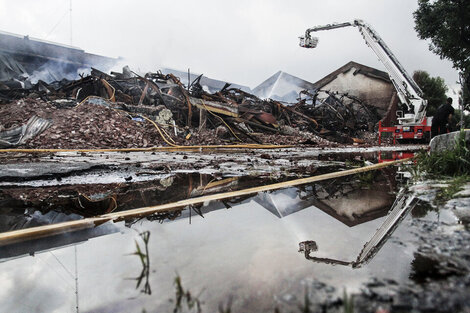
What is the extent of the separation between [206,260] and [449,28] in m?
21.5

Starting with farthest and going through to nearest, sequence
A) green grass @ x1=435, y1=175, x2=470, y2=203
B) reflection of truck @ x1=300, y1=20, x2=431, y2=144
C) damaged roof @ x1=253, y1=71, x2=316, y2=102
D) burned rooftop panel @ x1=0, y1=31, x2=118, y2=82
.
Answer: damaged roof @ x1=253, y1=71, x2=316, y2=102, burned rooftop panel @ x1=0, y1=31, x2=118, y2=82, reflection of truck @ x1=300, y1=20, x2=431, y2=144, green grass @ x1=435, y1=175, x2=470, y2=203

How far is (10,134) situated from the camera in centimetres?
718

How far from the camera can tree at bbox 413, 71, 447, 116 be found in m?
33.1

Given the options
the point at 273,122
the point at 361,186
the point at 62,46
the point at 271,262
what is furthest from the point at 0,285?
the point at 62,46

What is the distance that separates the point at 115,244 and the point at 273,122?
12.0 m

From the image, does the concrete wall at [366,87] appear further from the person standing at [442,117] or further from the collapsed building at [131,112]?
the person standing at [442,117]

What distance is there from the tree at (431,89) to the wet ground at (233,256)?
122ft

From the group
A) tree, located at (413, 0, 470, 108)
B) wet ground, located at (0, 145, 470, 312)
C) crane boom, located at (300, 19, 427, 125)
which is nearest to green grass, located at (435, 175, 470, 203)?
wet ground, located at (0, 145, 470, 312)

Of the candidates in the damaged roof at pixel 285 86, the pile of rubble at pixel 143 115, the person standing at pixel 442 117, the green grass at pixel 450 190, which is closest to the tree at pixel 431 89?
the damaged roof at pixel 285 86

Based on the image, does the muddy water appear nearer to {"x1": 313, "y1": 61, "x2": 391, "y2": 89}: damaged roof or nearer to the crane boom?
the crane boom

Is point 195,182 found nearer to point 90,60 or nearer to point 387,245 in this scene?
point 387,245

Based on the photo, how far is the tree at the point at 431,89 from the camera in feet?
109

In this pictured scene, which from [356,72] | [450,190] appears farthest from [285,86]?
[450,190]

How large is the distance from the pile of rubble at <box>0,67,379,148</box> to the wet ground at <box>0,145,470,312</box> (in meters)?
6.48
